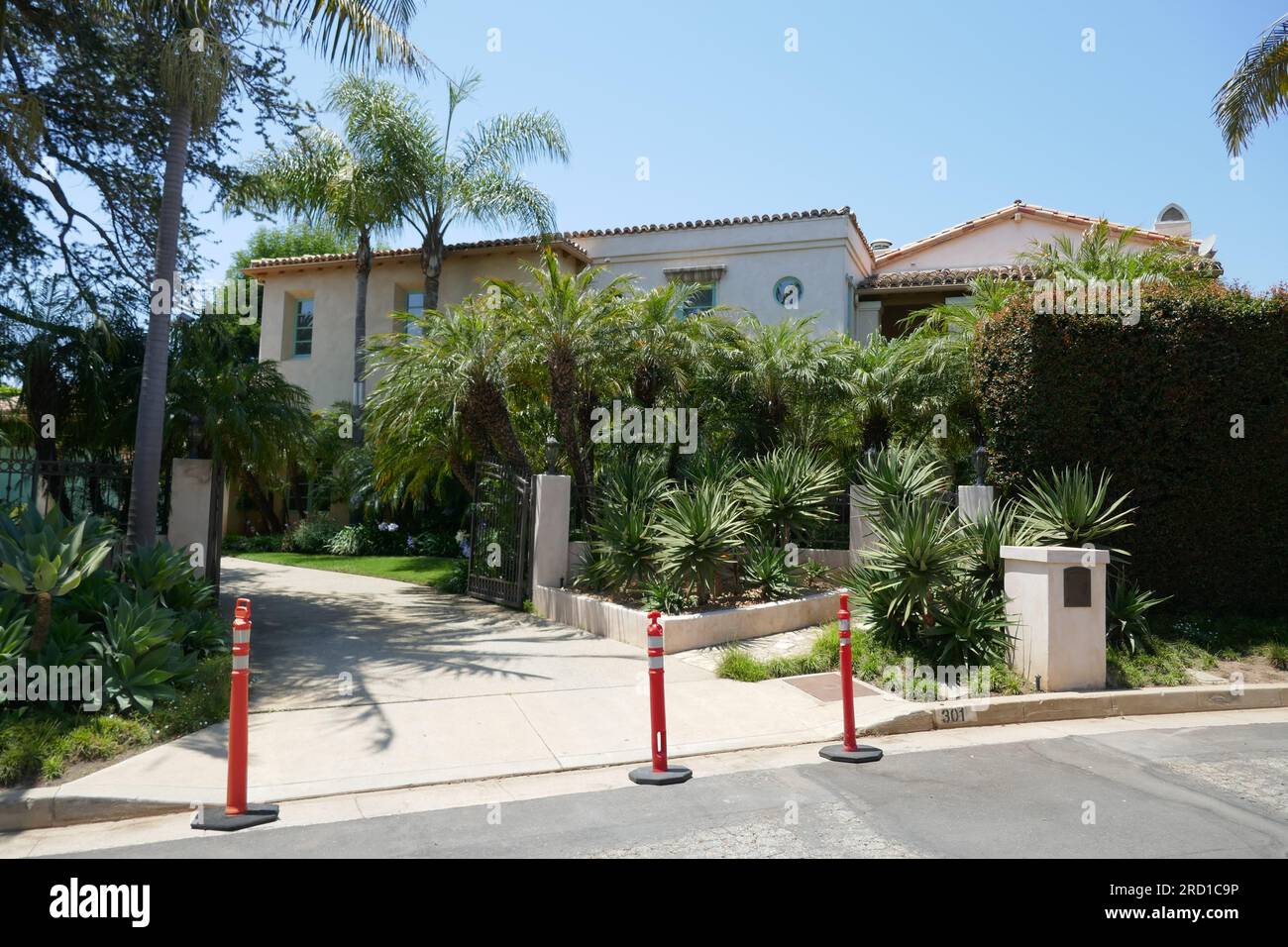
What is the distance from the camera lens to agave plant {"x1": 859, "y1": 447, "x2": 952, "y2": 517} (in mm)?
11156

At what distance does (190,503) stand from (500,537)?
4.66 metres

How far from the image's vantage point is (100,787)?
5.79 meters

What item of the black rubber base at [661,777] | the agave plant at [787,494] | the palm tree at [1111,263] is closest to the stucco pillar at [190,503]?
the agave plant at [787,494]

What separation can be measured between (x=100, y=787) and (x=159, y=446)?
558 centimetres

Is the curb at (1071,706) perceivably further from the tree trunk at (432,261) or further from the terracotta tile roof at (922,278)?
the tree trunk at (432,261)

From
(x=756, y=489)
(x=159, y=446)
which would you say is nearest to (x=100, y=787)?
(x=159, y=446)

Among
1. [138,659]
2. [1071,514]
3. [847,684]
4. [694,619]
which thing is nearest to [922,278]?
[1071,514]

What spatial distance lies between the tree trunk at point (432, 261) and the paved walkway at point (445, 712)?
11740 millimetres

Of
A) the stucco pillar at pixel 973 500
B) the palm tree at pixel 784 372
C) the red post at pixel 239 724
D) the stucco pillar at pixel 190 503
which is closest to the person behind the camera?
the red post at pixel 239 724

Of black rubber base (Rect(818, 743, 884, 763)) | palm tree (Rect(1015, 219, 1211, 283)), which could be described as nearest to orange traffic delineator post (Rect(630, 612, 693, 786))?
black rubber base (Rect(818, 743, 884, 763))

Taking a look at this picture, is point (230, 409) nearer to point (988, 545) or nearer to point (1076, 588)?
point (988, 545)

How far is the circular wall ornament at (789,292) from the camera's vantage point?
2075 cm

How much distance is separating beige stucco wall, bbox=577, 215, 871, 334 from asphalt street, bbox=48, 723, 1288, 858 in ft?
49.7
